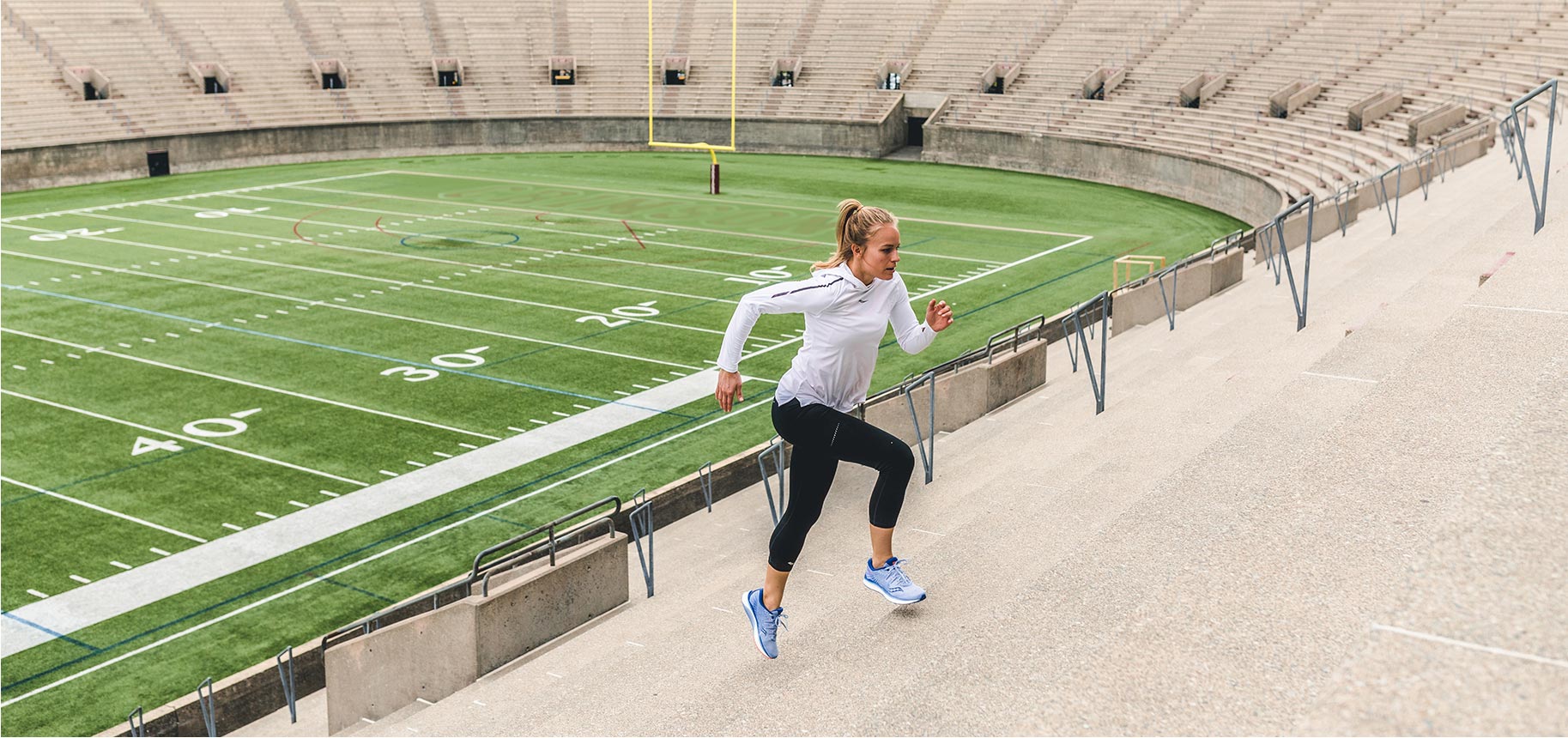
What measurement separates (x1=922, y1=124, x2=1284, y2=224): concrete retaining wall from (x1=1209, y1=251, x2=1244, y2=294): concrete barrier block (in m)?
11.0

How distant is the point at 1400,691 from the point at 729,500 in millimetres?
6969

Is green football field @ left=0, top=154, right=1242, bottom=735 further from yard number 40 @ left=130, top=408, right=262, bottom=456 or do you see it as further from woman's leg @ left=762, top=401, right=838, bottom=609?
woman's leg @ left=762, top=401, right=838, bottom=609

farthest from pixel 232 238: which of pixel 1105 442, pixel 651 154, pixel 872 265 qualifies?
pixel 872 265

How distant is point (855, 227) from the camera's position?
19.4 feet

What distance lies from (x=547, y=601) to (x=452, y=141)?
41.3m

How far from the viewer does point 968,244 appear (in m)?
28.2

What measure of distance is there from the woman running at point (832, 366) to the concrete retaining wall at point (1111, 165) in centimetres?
2324

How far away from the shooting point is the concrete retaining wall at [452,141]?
40.4 meters

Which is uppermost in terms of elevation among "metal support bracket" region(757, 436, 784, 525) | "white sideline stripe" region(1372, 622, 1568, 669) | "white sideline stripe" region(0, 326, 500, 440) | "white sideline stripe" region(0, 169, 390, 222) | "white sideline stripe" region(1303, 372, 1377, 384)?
"white sideline stripe" region(1372, 622, 1568, 669)

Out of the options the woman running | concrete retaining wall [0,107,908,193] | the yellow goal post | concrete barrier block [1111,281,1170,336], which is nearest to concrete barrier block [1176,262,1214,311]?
concrete barrier block [1111,281,1170,336]

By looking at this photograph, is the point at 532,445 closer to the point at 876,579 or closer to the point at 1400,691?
the point at 876,579

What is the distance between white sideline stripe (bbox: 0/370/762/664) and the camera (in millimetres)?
10938

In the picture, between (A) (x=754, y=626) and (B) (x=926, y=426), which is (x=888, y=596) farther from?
(B) (x=926, y=426)

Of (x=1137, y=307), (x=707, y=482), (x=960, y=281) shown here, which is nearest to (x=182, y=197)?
(x=960, y=281)
